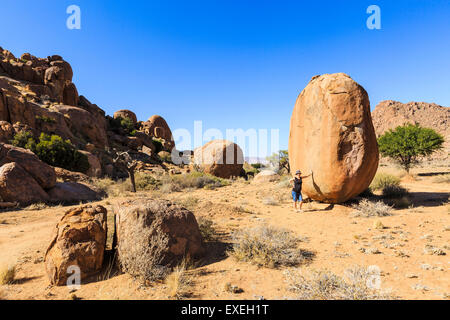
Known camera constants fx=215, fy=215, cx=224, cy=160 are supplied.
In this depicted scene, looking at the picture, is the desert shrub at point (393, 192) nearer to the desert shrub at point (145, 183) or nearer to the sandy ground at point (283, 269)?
the sandy ground at point (283, 269)

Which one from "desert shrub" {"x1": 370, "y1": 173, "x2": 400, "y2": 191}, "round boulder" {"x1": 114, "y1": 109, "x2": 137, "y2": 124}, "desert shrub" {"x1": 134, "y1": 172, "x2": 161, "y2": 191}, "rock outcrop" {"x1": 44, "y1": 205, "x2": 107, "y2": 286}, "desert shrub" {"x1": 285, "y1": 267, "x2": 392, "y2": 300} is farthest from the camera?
"round boulder" {"x1": 114, "y1": 109, "x2": 137, "y2": 124}

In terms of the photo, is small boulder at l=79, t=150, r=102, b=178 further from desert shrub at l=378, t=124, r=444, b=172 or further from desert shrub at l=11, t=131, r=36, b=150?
desert shrub at l=378, t=124, r=444, b=172

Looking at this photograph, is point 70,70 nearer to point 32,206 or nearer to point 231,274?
point 32,206

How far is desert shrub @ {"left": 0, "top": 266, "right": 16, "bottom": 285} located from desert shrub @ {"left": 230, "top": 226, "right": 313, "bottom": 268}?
330 cm

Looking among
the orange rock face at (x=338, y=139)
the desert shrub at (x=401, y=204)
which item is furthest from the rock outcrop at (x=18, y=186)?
the desert shrub at (x=401, y=204)

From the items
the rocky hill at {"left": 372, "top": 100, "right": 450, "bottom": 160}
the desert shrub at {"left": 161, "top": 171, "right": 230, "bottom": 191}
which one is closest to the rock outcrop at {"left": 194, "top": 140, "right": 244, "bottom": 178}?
the desert shrub at {"left": 161, "top": 171, "right": 230, "bottom": 191}

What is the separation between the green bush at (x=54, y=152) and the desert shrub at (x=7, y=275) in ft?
39.4

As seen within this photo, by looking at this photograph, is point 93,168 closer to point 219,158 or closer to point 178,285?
point 219,158

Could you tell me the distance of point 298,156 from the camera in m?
8.15

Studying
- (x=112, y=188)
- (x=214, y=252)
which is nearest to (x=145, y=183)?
(x=112, y=188)

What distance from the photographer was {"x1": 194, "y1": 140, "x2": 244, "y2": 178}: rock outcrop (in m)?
18.2

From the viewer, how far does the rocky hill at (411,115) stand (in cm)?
5871

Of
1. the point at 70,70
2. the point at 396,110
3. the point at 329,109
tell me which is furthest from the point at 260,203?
the point at 396,110
